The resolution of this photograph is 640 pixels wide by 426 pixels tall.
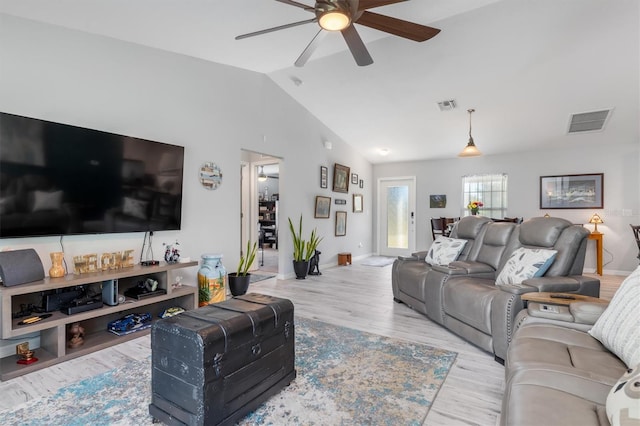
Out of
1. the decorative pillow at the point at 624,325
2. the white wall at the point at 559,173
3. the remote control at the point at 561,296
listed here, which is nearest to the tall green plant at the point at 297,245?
the white wall at the point at 559,173

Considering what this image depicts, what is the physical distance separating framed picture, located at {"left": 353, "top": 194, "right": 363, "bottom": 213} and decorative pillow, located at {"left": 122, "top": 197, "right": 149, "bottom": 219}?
15.4 feet

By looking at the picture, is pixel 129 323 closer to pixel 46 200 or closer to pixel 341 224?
pixel 46 200

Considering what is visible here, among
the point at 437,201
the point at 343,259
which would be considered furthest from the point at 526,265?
the point at 437,201

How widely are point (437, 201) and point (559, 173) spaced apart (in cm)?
223

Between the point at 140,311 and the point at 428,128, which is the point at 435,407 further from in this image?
the point at 428,128

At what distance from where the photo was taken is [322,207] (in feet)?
20.0

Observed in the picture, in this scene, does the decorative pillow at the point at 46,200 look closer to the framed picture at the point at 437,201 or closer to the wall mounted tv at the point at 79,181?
the wall mounted tv at the point at 79,181

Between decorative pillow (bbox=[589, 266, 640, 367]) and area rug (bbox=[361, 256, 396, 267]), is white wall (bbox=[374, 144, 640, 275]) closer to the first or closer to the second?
area rug (bbox=[361, 256, 396, 267])

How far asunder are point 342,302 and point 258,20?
3066 millimetres

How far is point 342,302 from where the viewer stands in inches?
155

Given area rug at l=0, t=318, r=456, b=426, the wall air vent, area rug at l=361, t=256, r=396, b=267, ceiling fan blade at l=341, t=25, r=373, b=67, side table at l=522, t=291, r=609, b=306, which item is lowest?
area rug at l=0, t=318, r=456, b=426

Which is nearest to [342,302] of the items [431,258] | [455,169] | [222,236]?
[431,258]

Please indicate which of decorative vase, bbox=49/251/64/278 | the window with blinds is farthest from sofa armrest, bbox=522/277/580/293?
the window with blinds

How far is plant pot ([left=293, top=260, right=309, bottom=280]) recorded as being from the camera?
207 inches
